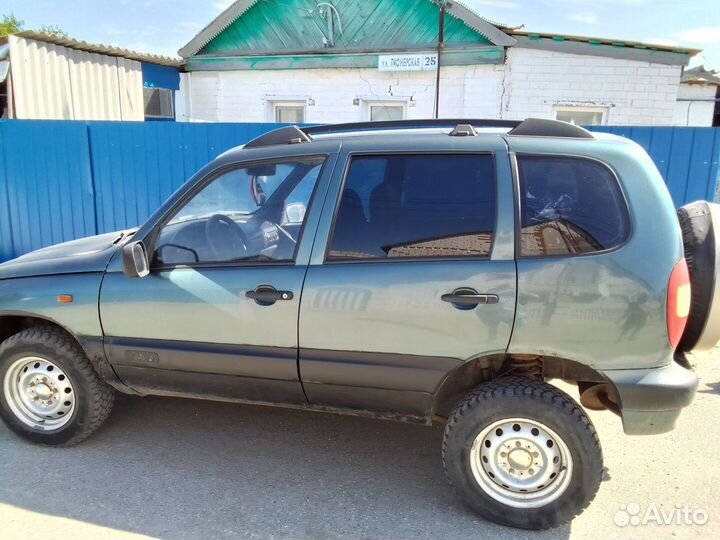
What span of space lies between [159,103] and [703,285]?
456 inches

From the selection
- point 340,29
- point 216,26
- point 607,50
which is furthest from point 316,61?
point 607,50

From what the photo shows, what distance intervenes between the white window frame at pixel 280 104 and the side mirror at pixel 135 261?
7.88 meters

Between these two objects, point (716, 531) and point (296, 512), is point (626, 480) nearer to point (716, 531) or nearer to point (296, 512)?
point (716, 531)

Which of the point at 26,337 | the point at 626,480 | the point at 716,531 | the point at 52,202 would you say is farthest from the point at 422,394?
the point at 52,202

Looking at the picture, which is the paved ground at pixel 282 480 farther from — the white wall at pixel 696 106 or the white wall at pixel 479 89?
the white wall at pixel 696 106

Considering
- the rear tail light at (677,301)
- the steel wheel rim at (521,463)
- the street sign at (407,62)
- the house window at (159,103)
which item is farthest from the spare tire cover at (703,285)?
the house window at (159,103)

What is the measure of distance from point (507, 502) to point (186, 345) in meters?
→ 1.86

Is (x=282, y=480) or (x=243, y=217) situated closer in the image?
(x=282, y=480)

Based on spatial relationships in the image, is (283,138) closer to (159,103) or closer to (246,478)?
(246,478)

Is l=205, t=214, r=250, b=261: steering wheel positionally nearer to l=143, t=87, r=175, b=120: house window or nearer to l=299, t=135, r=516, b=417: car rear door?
l=299, t=135, r=516, b=417: car rear door

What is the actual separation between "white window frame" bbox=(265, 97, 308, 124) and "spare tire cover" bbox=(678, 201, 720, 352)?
28.0ft

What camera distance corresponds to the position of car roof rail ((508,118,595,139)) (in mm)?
2781

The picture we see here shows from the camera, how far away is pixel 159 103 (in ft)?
39.4

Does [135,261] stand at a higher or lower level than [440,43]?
lower
